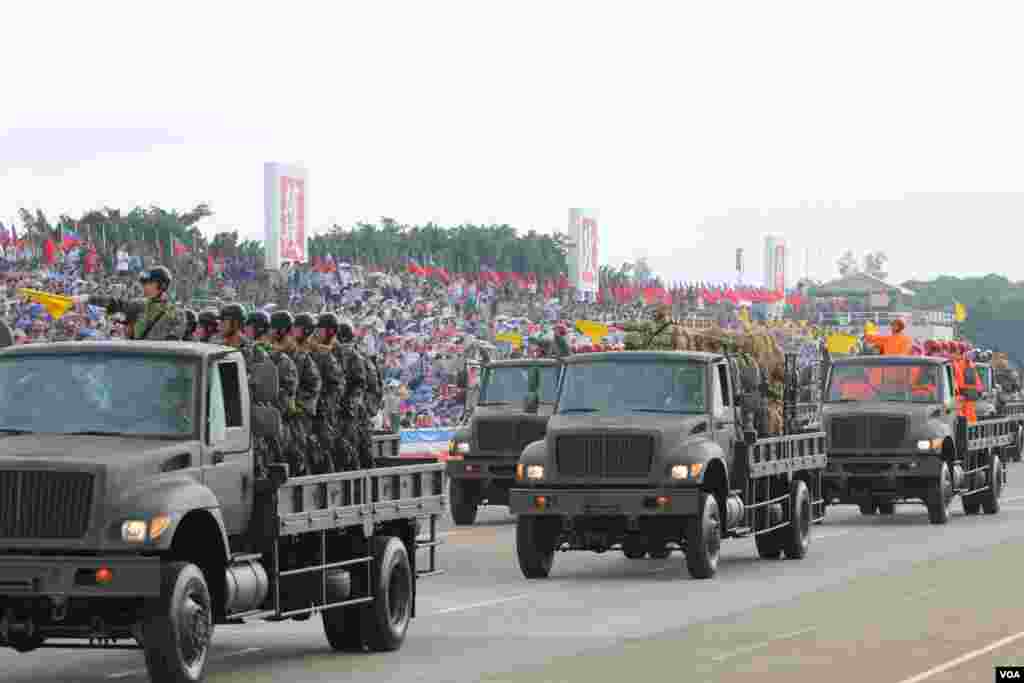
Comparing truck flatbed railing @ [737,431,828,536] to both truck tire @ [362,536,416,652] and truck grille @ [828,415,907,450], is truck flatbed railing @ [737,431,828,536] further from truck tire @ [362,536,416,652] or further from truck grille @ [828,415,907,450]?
truck tire @ [362,536,416,652]

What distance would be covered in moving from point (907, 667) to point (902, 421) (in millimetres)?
17936

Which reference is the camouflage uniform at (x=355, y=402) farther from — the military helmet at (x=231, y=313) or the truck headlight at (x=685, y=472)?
the truck headlight at (x=685, y=472)

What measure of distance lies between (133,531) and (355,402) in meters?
5.08

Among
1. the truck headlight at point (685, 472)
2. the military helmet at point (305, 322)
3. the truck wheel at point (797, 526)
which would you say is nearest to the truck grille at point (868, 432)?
the truck wheel at point (797, 526)

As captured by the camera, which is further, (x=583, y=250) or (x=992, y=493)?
(x=583, y=250)

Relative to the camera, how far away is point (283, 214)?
58125 millimetres

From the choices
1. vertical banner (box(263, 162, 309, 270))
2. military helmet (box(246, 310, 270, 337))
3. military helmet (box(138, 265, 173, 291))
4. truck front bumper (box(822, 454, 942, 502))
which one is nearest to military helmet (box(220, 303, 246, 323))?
military helmet (box(138, 265, 173, 291))

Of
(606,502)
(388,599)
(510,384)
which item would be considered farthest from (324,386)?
(510,384)

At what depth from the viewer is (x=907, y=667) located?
15.0 metres

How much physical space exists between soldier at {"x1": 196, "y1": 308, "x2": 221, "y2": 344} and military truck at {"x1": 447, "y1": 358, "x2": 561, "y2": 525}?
16.4 metres

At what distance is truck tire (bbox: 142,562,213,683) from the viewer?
502 inches

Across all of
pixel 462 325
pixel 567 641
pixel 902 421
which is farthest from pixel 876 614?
pixel 462 325

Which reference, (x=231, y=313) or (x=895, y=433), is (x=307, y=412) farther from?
(x=895, y=433)

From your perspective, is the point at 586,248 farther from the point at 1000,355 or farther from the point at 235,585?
the point at 235,585
